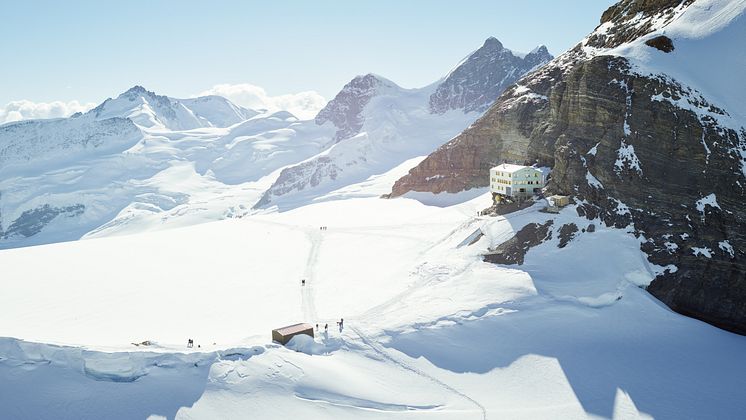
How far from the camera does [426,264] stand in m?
51.7

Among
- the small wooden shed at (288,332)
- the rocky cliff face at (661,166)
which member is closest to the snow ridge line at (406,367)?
the small wooden shed at (288,332)

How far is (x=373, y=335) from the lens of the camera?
36312 millimetres

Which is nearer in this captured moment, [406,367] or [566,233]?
[406,367]

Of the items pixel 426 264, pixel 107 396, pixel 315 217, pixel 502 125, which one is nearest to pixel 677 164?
pixel 426 264

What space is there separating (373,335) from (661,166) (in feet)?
108

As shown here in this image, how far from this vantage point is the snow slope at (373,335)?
27.8 meters

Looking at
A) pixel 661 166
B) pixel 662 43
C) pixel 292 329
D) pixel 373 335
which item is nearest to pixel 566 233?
pixel 661 166

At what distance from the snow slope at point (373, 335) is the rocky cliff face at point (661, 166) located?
8.42 ft

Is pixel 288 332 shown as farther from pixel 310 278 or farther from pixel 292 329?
pixel 310 278

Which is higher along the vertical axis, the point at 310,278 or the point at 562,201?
the point at 562,201

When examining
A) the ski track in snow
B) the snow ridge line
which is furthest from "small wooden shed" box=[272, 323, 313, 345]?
the ski track in snow

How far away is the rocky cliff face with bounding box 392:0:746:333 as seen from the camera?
1644 inches

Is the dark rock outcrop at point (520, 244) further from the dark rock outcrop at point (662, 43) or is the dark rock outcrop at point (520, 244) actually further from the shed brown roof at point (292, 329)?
the dark rock outcrop at point (662, 43)

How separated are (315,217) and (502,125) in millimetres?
38139
